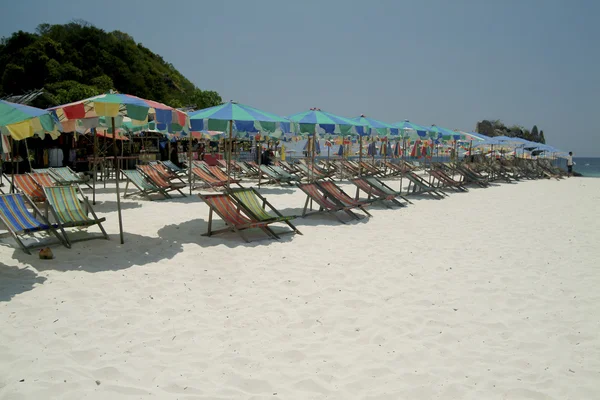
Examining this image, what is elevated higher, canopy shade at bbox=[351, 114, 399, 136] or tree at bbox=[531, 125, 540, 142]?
tree at bbox=[531, 125, 540, 142]

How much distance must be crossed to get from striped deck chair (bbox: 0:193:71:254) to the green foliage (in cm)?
2800

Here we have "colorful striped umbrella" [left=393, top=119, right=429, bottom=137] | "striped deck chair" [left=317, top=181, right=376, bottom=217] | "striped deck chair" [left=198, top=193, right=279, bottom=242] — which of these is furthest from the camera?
"colorful striped umbrella" [left=393, top=119, right=429, bottom=137]

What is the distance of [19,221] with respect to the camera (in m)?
5.00

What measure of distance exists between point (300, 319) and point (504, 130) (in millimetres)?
50111

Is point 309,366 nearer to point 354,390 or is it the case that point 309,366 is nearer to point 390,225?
point 354,390

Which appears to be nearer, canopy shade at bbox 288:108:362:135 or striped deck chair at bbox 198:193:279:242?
striped deck chair at bbox 198:193:279:242

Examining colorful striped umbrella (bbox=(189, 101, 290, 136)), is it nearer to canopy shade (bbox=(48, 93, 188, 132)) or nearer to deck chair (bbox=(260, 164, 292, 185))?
canopy shade (bbox=(48, 93, 188, 132))

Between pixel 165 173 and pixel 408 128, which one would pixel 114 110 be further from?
pixel 408 128

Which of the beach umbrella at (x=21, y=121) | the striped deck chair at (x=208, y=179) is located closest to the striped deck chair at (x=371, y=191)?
the striped deck chair at (x=208, y=179)

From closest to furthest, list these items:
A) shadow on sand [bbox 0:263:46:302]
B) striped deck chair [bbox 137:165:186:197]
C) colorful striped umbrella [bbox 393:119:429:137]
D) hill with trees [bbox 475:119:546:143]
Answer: shadow on sand [bbox 0:263:46:302] → striped deck chair [bbox 137:165:186:197] → colorful striped umbrella [bbox 393:119:429:137] → hill with trees [bbox 475:119:546:143]

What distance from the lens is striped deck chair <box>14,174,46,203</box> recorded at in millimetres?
7234

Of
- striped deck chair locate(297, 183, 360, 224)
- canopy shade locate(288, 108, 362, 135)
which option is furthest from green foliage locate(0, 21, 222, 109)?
striped deck chair locate(297, 183, 360, 224)

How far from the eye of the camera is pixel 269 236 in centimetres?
639

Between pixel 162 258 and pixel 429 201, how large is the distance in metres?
8.04
